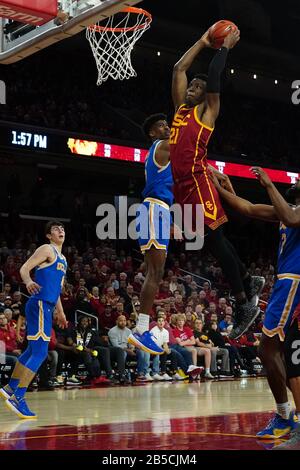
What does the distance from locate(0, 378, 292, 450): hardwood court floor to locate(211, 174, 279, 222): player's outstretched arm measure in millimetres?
1628

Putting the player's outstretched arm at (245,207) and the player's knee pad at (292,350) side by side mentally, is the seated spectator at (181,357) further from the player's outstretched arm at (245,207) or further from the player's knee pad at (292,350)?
the player's outstretched arm at (245,207)

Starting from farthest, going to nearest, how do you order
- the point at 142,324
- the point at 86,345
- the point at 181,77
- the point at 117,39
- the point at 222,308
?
the point at 222,308, the point at 86,345, the point at 117,39, the point at 142,324, the point at 181,77

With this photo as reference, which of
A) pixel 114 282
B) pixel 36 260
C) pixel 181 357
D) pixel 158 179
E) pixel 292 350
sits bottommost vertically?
pixel 292 350

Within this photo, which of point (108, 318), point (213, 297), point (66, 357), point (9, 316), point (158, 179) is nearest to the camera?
point (158, 179)

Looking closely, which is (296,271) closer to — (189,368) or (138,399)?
(138,399)

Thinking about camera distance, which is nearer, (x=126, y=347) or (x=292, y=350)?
(x=292, y=350)

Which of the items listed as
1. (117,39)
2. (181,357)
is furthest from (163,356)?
(117,39)

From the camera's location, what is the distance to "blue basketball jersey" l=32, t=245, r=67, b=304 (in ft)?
25.5

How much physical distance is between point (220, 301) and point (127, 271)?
2158 mm

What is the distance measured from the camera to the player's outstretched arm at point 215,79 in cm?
523

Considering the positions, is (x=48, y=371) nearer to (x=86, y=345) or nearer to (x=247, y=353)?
(x=86, y=345)

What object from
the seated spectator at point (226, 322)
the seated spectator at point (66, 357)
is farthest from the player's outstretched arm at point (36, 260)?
the seated spectator at point (226, 322)

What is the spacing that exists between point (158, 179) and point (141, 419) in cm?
226

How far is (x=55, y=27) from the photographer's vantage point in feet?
21.5
